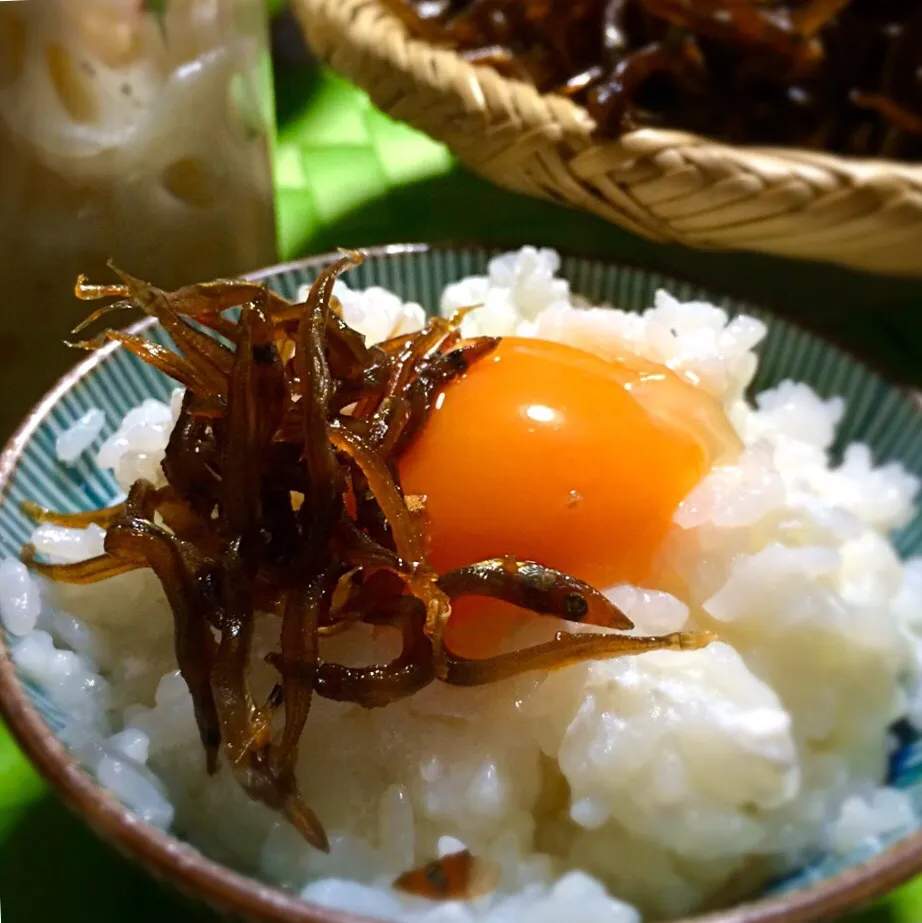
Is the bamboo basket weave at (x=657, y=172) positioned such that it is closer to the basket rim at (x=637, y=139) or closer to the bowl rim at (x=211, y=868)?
the basket rim at (x=637, y=139)

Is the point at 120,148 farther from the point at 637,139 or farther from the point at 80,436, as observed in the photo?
the point at 637,139

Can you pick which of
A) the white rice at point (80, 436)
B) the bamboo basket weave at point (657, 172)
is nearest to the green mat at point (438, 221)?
the bamboo basket weave at point (657, 172)

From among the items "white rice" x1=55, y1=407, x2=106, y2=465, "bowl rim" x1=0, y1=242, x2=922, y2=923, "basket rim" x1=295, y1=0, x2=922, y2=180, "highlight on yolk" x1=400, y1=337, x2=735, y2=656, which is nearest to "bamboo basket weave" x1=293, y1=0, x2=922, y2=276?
"basket rim" x1=295, y1=0, x2=922, y2=180

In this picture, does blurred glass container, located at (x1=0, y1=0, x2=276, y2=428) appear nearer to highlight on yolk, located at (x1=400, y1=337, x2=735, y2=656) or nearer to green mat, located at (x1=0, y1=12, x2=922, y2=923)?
green mat, located at (x1=0, y1=12, x2=922, y2=923)

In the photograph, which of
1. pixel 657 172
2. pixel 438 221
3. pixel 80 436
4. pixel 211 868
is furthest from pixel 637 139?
pixel 211 868

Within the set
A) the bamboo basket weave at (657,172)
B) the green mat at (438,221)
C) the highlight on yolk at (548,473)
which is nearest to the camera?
the highlight on yolk at (548,473)
